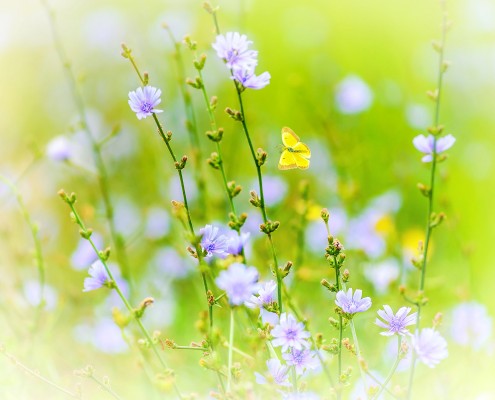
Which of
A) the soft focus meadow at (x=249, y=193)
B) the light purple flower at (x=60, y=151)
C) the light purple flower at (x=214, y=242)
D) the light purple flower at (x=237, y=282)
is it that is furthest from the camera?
the light purple flower at (x=60, y=151)

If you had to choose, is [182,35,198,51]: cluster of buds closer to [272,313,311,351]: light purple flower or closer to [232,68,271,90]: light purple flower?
[232,68,271,90]: light purple flower

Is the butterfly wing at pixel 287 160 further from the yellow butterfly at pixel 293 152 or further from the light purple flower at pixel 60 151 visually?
the light purple flower at pixel 60 151

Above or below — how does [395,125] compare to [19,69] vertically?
below

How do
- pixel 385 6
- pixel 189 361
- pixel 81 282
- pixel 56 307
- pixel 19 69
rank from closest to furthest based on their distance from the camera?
1. pixel 189 361
2. pixel 56 307
3. pixel 81 282
4. pixel 385 6
5. pixel 19 69

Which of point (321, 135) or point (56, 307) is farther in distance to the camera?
point (321, 135)

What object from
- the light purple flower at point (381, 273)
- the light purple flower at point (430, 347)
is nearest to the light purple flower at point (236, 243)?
the light purple flower at point (430, 347)

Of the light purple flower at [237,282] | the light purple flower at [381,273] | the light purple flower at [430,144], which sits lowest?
the light purple flower at [237,282]

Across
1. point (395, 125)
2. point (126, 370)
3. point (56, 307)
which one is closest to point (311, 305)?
point (126, 370)

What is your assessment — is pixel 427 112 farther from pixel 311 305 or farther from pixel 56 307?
pixel 56 307
